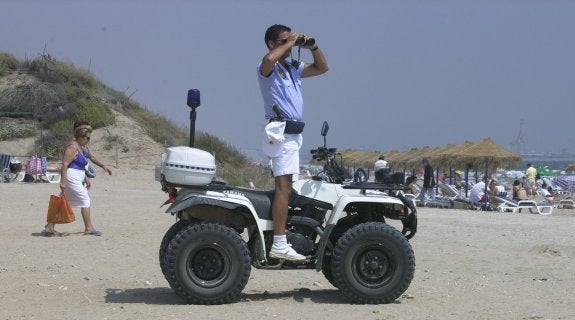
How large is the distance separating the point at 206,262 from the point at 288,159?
1.08 m

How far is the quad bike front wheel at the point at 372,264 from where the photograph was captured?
6.98 meters

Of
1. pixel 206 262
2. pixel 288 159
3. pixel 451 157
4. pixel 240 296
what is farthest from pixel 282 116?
pixel 451 157

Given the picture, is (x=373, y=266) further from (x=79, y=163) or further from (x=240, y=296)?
(x=79, y=163)

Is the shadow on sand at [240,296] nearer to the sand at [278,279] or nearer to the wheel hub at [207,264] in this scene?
the sand at [278,279]

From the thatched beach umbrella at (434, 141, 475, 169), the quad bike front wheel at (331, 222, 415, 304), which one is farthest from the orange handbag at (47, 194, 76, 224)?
the thatched beach umbrella at (434, 141, 475, 169)

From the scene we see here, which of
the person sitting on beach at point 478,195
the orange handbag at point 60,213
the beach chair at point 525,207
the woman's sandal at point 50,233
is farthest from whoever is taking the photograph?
the person sitting on beach at point 478,195

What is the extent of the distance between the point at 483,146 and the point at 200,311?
2749 cm

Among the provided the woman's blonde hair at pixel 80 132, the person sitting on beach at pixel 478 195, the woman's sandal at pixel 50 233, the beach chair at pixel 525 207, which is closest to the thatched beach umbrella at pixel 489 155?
the person sitting on beach at pixel 478 195

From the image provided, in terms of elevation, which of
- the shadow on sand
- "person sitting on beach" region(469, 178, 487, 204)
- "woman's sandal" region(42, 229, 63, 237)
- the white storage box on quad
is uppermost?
the white storage box on quad

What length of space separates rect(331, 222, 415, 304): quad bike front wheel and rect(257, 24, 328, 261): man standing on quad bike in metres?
0.36

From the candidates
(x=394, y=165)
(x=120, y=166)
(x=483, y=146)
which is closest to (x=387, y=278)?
(x=120, y=166)

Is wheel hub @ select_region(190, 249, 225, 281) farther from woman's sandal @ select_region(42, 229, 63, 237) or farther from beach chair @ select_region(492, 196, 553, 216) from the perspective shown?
beach chair @ select_region(492, 196, 553, 216)

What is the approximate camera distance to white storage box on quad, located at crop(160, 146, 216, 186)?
6863 millimetres

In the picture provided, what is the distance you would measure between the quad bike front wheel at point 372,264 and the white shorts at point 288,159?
72 cm
